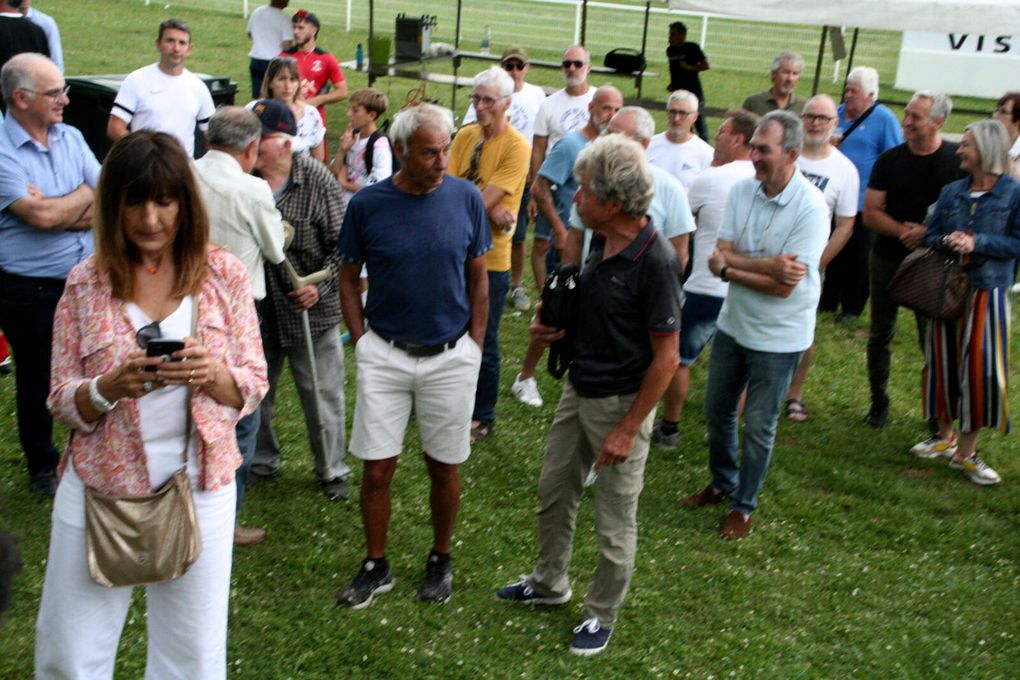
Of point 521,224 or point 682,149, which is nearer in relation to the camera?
point 682,149

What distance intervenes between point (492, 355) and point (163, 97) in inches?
143

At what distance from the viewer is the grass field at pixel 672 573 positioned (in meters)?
4.54

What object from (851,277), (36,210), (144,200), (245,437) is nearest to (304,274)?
(245,437)

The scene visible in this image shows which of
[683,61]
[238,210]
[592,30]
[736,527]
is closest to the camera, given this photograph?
[238,210]

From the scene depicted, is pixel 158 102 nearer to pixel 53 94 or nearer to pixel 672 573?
pixel 53 94

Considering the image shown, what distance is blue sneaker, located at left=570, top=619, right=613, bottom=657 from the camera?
4.58 m

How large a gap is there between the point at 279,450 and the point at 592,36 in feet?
70.6

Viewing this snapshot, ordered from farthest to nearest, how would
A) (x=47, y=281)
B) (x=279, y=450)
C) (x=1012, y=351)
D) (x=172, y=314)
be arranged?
(x=1012, y=351) → (x=279, y=450) → (x=47, y=281) → (x=172, y=314)

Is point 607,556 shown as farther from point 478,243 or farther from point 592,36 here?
point 592,36

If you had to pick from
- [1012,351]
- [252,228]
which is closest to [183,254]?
[252,228]

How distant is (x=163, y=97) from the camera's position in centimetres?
830

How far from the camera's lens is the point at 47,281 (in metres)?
5.12

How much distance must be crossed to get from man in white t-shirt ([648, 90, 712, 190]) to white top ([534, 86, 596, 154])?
Result: 4.78 feet

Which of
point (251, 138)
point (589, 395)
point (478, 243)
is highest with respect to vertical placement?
point (251, 138)
